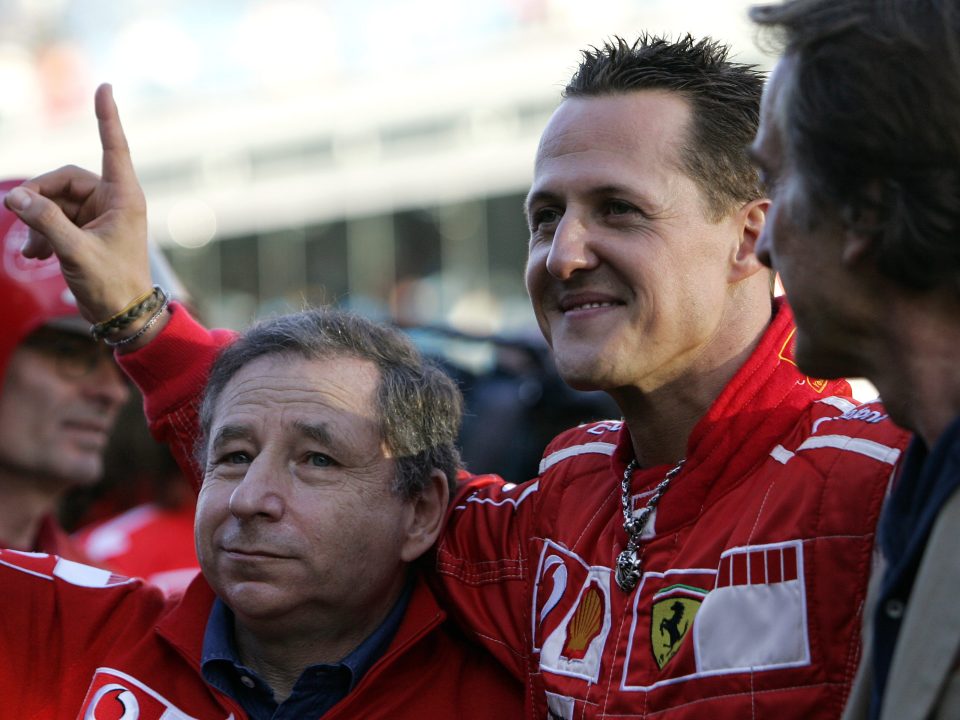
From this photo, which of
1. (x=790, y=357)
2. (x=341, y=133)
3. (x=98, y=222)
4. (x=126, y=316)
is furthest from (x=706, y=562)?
(x=341, y=133)

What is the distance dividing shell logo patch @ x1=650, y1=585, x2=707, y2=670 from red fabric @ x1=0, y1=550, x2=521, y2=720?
53cm

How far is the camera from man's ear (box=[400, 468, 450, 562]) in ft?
9.62

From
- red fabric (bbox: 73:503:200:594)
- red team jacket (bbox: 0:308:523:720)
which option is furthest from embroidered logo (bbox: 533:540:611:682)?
red fabric (bbox: 73:503:200:594)

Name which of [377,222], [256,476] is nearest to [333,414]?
[256,476]

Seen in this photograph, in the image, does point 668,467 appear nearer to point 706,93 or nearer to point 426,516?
point 426,516

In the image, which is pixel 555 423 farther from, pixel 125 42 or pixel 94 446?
pixel 125 42

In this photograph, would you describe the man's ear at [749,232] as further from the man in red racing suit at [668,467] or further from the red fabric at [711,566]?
the red fabric at [711,566]

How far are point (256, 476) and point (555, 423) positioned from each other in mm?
2589

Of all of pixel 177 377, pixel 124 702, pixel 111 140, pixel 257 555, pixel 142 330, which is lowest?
pixel 124 702

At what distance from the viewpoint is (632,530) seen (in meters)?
2.52

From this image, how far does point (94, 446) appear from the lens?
4.20 m

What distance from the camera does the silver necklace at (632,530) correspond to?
2455 millimetres

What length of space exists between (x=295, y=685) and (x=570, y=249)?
3.66ft

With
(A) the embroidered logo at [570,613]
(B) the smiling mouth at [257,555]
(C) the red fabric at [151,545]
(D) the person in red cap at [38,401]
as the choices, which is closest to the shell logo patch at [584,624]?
(A) the embroidered logo at [570,613]
